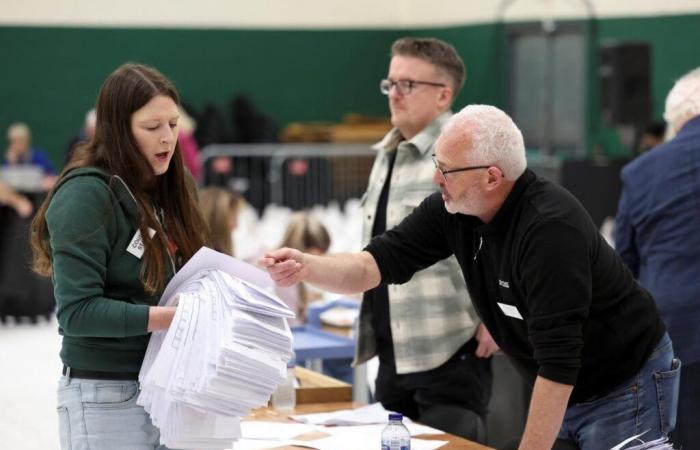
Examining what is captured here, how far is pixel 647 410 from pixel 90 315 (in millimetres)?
1508

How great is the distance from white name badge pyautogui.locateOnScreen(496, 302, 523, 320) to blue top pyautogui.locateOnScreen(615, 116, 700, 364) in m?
1.26

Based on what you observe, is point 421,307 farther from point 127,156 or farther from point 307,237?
point 307,237

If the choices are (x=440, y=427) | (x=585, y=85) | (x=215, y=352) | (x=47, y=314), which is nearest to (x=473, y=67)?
(x=585, y=85)

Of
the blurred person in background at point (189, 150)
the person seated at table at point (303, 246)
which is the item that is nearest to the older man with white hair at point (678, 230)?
the person seated at table at point (303, 246)

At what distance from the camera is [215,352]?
2617mm

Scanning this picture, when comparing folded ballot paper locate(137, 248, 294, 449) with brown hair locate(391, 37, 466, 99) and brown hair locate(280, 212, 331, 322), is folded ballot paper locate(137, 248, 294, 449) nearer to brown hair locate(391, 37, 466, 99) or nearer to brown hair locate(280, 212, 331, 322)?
brown hair locate(391, 37, 466, 99)

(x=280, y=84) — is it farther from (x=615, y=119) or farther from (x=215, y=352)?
(x=215, y=352)

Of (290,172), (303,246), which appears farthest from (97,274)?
(290,172)

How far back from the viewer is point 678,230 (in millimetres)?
4027

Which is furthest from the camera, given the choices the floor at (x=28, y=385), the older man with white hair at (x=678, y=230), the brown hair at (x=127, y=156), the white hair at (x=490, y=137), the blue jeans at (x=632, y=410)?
the floor at (x=28, y=385)

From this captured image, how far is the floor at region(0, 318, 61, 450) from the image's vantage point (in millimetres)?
6298

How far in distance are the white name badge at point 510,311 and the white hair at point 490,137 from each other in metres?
0.33

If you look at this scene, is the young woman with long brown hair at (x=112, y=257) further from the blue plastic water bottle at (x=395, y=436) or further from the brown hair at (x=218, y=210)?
the brown hair at (x=218, y=210)

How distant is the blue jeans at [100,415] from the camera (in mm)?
2689
